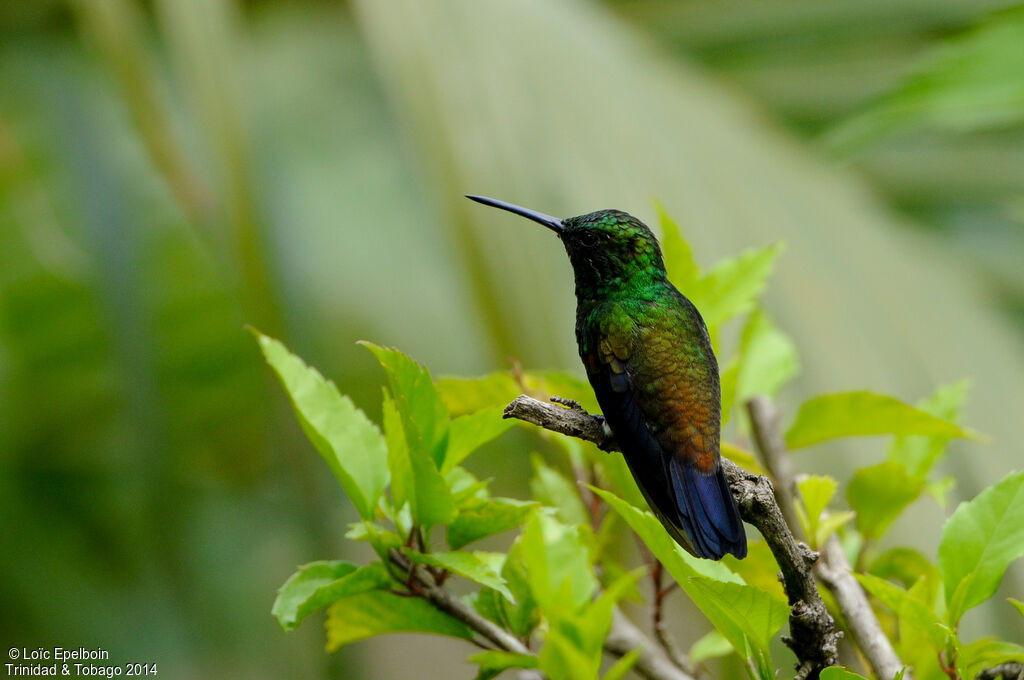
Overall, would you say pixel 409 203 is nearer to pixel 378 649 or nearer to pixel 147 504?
pixel 147 504

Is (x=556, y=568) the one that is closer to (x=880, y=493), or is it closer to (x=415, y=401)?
(x=415, y=401)

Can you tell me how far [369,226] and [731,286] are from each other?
5.81 ft

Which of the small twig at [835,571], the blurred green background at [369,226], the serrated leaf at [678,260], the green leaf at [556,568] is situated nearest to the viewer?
the green leaf at [556,568]

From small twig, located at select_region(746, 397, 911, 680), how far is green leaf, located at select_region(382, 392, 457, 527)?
0.21 m

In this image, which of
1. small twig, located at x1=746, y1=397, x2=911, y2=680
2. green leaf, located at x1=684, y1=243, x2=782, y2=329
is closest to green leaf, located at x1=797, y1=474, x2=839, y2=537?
small twig, located at x1=746, y1=397, x2=911, y2=680

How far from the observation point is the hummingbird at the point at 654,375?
0.44m

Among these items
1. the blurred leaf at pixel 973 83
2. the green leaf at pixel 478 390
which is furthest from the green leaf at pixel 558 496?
the blurred leaf at pixel 973 83

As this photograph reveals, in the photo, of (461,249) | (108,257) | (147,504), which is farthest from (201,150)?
(461,249)

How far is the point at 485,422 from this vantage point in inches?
19.0

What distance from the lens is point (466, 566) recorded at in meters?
0.43

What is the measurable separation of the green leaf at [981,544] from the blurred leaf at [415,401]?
260mm

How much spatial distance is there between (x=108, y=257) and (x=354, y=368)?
66 centimetres

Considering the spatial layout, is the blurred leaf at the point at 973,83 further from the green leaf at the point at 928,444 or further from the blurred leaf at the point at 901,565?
the blurred leaf at the point at 901,565

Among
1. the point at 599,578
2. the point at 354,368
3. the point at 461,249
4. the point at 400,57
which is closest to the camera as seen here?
the point at 599,578
